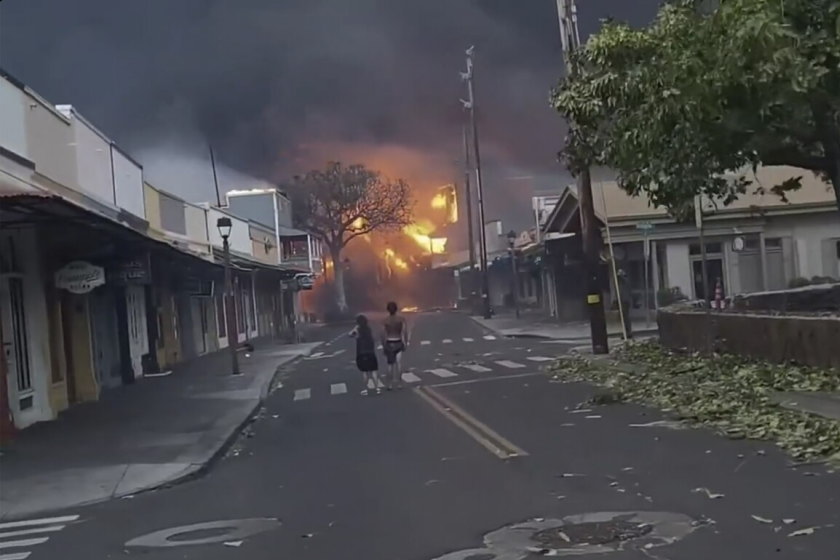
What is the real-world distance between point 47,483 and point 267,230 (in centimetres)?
5828

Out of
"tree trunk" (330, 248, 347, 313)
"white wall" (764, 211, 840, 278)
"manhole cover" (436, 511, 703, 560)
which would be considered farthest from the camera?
"tree trunk" (330, 248, 347, 313)

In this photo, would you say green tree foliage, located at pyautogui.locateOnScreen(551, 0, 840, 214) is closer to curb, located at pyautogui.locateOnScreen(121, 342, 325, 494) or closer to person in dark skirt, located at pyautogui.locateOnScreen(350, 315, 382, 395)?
person in dark skirt, located at pyautogui.locateOnScreen(350, 315, 382, 395)

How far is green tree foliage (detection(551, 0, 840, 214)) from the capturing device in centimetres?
1457

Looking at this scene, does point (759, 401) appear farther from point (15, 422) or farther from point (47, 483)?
Result: point (15, 422)

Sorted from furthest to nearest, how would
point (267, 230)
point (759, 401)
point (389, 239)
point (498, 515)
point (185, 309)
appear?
1. point (389, 239)
2. point (267, 230)
3. point (185, 309)
4. point (759, 401)
5. point (498, 515)

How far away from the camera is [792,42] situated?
47.9ft

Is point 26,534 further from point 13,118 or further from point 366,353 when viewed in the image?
point 366,353

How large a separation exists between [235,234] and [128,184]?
25018mm

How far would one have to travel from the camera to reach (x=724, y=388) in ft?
57.3

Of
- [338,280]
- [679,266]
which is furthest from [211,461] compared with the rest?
[338,280]

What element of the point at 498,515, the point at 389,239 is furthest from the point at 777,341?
the point at 389,239

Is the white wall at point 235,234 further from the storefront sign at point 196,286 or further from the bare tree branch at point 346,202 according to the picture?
the bare tree branch at point 346,202

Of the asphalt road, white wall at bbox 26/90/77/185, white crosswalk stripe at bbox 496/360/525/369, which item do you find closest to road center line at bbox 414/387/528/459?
the asphalt road

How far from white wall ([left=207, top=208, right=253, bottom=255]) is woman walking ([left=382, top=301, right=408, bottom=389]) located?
27.6 meters
